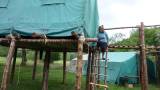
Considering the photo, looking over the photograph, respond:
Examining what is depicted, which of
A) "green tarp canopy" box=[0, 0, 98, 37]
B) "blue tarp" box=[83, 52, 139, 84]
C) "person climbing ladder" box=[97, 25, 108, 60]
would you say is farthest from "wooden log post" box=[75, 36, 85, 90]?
"blue tarp" box=[83, 52, 139, 84]

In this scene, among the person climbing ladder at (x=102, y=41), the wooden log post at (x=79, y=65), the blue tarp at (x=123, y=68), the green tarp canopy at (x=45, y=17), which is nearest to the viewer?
the wooden log post at (x=79, y=65)

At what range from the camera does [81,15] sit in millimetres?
10734

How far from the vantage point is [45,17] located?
11.1 metres

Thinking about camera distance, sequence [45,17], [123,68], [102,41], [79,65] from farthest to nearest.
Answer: [123,68]
[102,41]
[45,17]
[79,65]

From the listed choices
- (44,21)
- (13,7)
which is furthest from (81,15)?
(13,7)

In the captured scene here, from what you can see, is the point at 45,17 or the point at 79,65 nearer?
the point at 79,65

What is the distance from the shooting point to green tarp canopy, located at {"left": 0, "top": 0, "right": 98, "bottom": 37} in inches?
421

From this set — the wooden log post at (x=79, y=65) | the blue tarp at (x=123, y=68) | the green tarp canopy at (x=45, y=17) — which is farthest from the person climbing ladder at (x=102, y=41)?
the blue tarp at (x=123, y=68)

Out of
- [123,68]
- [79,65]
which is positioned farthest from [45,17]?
[123,68]

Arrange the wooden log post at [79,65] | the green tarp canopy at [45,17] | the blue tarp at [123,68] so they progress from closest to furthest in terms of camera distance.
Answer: the wooden log post at [79,65] < the green tarp canopy at [45,17] < the blue tarp at [123,68]

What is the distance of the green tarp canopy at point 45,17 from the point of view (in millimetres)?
10695

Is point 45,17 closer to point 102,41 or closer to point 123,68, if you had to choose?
point 102,41

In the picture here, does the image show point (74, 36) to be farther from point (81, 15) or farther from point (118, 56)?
point (118, 56)

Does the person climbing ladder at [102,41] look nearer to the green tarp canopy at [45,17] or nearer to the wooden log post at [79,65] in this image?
the green tarp canopy at [45,17]
